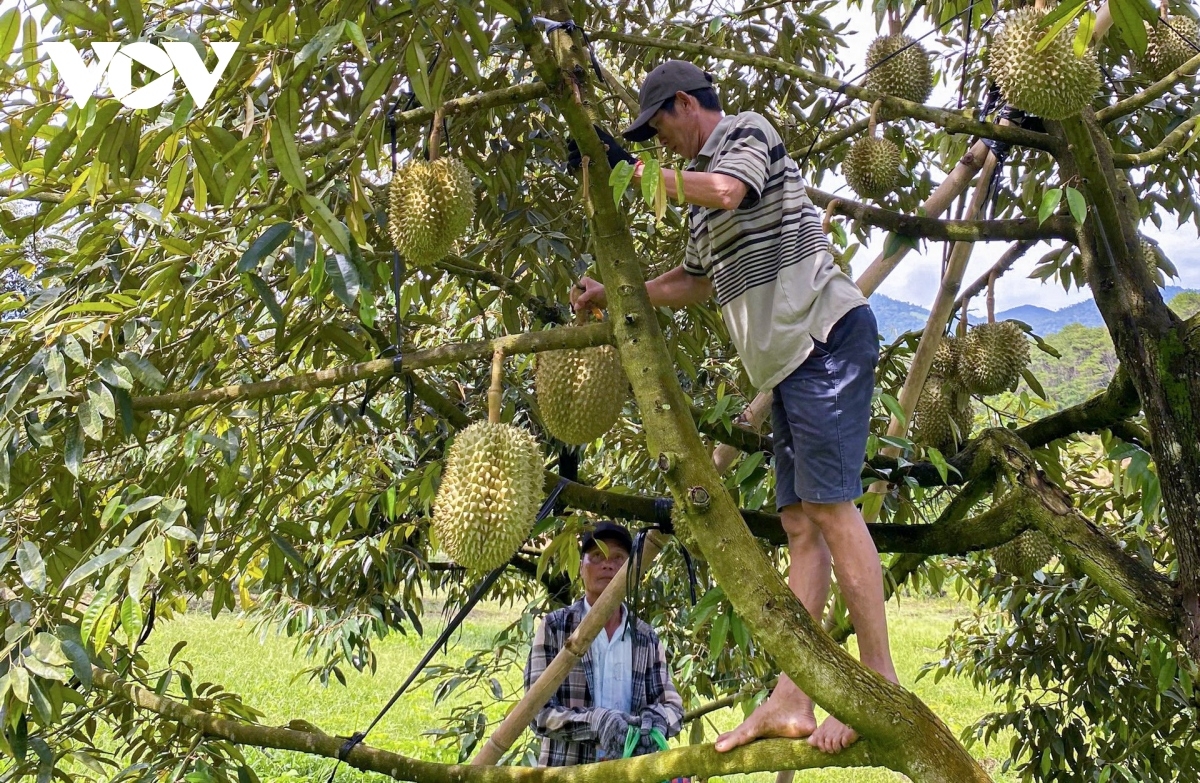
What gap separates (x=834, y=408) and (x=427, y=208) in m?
0.89

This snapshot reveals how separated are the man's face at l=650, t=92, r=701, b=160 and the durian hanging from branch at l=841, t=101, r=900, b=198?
2.94 ft

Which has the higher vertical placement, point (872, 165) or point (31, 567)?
point (872, 165)

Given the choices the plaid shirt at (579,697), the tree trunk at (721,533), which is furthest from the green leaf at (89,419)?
the plaid shirt at (579,697)

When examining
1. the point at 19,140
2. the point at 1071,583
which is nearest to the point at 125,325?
the point at 19,140

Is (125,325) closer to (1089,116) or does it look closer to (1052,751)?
(1089,116)

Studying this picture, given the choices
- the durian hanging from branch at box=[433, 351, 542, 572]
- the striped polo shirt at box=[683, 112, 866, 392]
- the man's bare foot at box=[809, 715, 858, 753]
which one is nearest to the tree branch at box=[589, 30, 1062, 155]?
the striped polo shirt at box=[683, 112, 866, 392]

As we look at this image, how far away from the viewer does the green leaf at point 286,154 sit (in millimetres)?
1335

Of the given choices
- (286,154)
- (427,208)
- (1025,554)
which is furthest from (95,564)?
(1025,554)

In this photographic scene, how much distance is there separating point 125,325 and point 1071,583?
3.26 meters

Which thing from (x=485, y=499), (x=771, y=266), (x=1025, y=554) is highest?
(x=771, y=266)

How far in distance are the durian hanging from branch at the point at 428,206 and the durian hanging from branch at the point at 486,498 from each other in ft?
1.19

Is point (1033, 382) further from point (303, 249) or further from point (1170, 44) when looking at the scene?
point (303, 249)

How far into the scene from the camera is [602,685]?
10.6ft

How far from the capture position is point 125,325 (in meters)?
1.71
